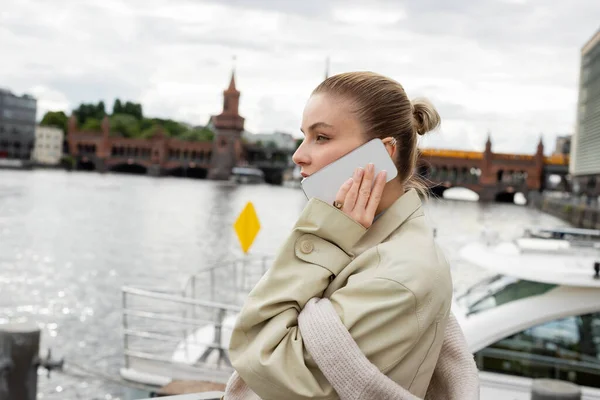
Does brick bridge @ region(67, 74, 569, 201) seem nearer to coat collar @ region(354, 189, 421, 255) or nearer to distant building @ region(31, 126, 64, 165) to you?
distant building @ region(31, 126, 64, 165)

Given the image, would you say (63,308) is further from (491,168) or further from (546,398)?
(491,168)

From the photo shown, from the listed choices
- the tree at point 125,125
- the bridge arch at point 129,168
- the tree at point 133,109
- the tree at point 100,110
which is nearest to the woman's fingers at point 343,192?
the bridge arch at point 129,168

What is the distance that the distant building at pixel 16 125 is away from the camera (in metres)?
127

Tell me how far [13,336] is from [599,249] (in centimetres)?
397

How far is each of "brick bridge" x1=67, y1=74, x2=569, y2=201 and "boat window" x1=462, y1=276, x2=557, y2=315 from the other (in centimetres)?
10710

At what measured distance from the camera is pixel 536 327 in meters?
4.41

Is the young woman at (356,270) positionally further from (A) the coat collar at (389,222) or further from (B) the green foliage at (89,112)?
(B) the green foliage at (89,112)

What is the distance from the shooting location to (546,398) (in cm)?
415

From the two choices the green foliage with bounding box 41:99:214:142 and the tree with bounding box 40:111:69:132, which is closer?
the green foliage with bounding box 41:99:214:142

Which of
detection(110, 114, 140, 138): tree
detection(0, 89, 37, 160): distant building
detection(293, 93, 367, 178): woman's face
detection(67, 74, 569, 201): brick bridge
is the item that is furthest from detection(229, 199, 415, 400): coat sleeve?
detection(110, 114, 140, 138): tree

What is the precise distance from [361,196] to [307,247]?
Result: 138 mm

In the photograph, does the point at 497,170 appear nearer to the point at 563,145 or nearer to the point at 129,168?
the point at 563,145

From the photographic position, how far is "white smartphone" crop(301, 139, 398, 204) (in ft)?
4.86

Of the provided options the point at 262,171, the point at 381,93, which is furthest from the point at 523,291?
the point at 262,171
